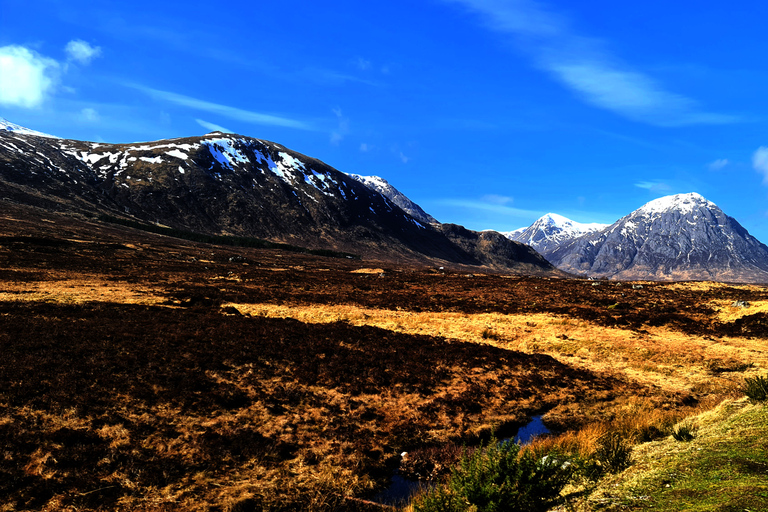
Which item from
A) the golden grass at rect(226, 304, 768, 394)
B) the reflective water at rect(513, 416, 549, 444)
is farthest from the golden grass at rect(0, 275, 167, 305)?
the reflective water at rect(513, 416, 549, 444)

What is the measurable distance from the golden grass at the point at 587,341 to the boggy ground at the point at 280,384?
0.58 ft

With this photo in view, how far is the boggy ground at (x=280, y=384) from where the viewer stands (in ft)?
29.5

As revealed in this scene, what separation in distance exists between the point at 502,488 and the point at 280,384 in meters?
11.0

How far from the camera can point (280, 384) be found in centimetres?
1536

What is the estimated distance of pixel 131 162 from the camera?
199250 mm

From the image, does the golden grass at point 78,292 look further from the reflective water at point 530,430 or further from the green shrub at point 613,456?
the green shrub at point 613,456

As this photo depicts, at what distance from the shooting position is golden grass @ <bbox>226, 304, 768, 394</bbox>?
19.6 m

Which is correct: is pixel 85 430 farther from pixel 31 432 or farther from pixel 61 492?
pixel 61 492

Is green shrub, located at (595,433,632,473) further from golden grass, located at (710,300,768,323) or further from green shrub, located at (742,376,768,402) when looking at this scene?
golden grass, located at (710,300,768,323)

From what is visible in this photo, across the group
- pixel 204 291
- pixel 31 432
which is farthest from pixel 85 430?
pixel 204 291

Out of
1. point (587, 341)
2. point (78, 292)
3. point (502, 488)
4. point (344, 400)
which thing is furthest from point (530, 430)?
point (78, 292)

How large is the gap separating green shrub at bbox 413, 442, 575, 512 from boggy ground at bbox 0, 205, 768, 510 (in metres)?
3.00

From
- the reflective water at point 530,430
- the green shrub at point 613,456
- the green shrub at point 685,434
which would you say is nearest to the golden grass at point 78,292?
the reflective water at point 530,430

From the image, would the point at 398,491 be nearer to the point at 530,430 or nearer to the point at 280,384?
the point at 530,430
